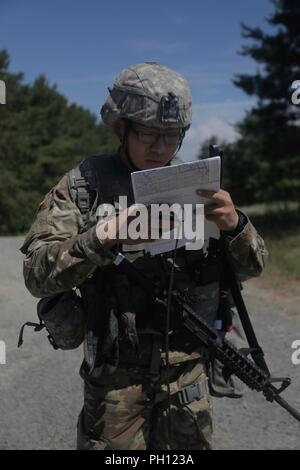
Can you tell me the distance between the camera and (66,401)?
151 inches

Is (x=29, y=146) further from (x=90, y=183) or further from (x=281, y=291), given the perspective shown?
(x=90, y=183)

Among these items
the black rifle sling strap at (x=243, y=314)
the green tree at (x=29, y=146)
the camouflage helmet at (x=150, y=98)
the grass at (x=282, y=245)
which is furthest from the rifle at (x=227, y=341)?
the green tree at (x=29, y=146)

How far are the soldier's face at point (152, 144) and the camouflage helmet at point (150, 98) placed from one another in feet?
0.12

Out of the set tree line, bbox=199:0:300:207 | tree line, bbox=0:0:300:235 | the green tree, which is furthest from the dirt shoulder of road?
the green tree

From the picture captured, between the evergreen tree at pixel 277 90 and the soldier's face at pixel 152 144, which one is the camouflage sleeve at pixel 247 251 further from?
the evergreen tree at pixel 277 90

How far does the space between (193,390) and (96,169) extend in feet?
2.76

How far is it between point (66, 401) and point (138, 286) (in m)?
2.25

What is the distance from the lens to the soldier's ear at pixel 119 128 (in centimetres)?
194

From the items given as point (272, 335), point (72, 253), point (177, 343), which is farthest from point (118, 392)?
point (272, 335)

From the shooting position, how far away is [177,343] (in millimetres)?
1955

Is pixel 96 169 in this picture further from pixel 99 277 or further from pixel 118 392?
pixel 118 392

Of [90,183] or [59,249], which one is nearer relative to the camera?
[59,249]

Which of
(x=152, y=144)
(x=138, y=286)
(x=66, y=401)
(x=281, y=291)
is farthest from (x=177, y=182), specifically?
(x=281, y=291)

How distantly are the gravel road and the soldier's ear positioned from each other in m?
2.00
